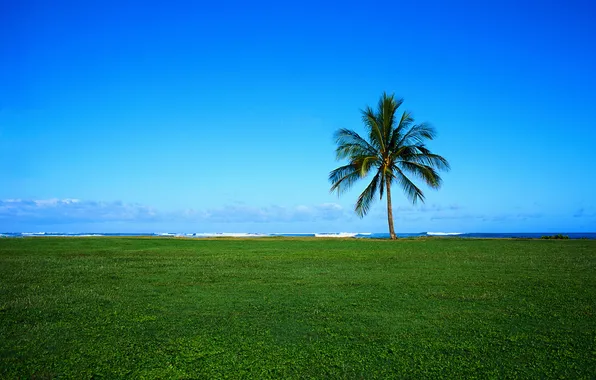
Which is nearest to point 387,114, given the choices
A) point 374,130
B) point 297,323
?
point 374,130

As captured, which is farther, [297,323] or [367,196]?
[367,196]

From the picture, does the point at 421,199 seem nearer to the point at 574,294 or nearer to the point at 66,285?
the point at 574,294

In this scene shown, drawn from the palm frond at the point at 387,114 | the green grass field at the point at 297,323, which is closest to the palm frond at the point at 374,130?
the palm frond at the point at 387,114

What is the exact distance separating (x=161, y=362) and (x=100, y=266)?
5.98 m

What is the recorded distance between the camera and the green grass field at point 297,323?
10.9ft

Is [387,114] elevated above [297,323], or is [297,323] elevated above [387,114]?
[387,114]

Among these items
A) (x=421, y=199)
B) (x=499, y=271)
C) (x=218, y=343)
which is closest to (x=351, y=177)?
(x=421, y=199)

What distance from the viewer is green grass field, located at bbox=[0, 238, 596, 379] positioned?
3.33 meters

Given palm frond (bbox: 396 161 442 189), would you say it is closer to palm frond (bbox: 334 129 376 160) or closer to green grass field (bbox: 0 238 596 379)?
palm frond (bbox: 334 129 376 160)

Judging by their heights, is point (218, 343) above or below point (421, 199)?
below

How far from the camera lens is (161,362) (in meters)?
3.40

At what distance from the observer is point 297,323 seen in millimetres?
4438

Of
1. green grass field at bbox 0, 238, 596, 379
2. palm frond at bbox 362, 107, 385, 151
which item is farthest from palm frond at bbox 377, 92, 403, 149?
green grass field at bbox 0, 238, 596, 379

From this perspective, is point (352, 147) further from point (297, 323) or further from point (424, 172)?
point (297, 323)
